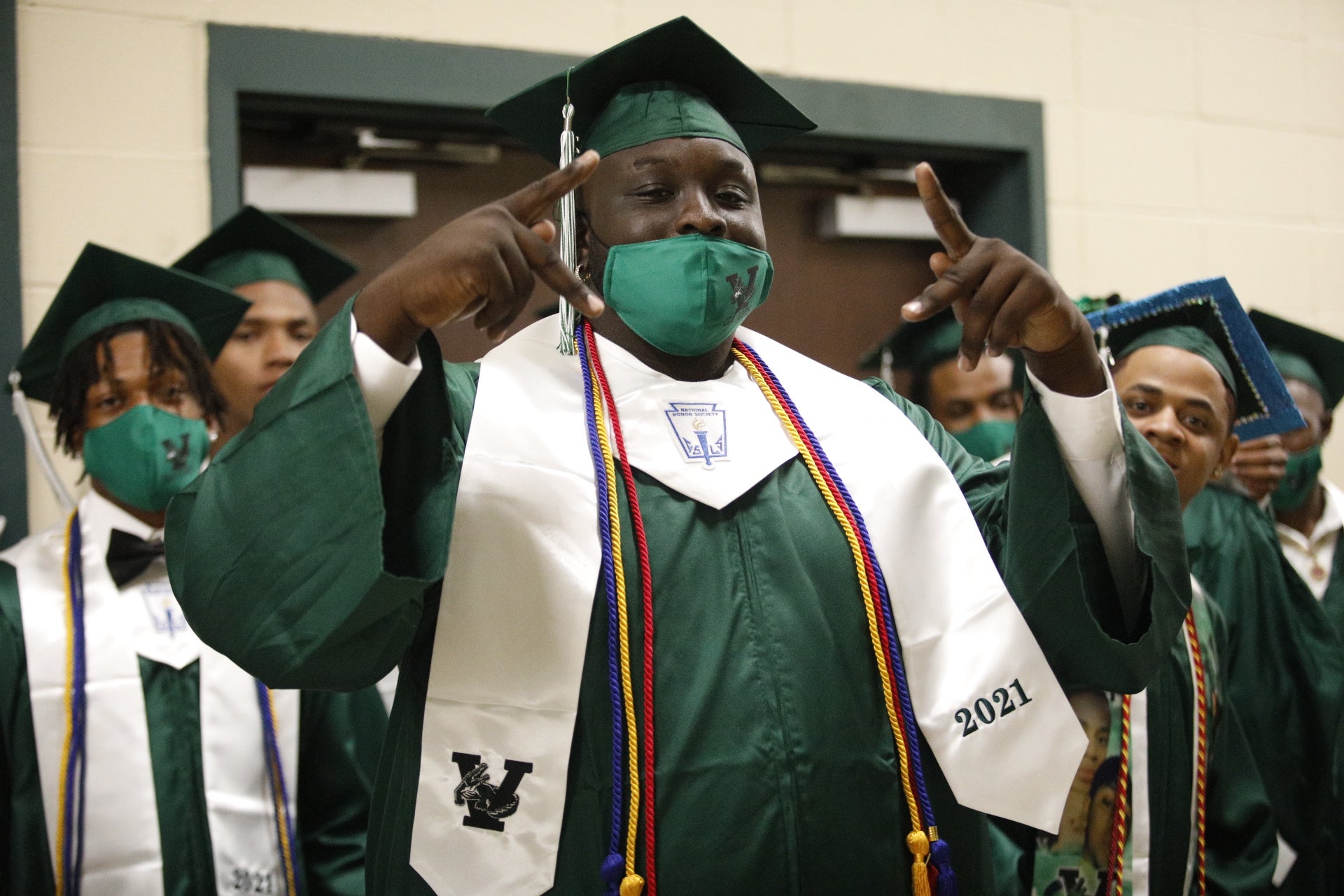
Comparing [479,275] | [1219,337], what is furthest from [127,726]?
[1219,337]

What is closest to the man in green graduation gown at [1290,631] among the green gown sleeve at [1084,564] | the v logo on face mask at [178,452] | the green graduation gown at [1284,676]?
the green graduation gown at [1284,676]

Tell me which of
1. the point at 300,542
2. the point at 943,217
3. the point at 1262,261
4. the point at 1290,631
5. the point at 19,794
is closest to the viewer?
the point at 300,542

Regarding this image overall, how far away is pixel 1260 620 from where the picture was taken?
3.01 m

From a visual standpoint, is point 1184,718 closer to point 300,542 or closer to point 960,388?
point 960,388

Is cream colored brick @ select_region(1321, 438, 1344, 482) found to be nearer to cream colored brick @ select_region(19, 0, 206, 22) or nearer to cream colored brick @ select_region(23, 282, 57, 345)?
cream colored brick @ select_region(19, 0, 206, 22)

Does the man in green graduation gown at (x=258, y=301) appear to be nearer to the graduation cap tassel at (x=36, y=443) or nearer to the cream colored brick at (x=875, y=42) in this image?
the graduation cap tassel at (x=36, y=443)

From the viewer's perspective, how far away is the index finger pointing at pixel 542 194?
3.95ft

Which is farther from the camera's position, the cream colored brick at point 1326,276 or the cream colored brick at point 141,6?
the cream colored brick at point 1326,276

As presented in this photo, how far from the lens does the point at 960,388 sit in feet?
10.2

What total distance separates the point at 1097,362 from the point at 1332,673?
2011 mm

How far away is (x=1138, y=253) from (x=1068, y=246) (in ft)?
0.88


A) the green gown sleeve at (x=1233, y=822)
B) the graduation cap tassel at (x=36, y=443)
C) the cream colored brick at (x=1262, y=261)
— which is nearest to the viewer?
the green gown sleeve at (x=1233, y=822)

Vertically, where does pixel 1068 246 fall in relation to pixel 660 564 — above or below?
above

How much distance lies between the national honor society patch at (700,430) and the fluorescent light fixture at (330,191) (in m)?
1.85
